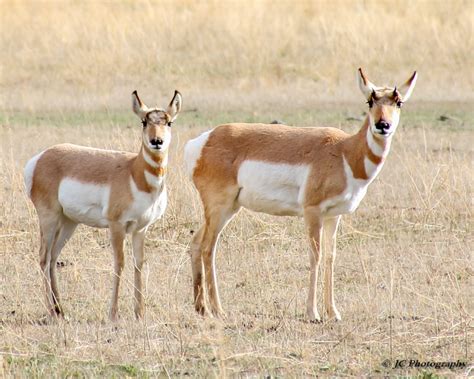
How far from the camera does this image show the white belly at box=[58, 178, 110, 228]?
301 inches

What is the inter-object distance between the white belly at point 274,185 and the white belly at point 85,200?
0.98m

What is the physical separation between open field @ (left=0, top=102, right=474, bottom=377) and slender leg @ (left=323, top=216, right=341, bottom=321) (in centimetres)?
12

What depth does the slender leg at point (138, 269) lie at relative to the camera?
7.52 meters

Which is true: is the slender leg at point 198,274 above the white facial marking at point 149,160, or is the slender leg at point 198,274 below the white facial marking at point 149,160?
below

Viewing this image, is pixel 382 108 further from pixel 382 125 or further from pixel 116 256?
pixel 116 256

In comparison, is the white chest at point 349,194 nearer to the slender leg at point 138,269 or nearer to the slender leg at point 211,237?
the slender leg at point 211,237

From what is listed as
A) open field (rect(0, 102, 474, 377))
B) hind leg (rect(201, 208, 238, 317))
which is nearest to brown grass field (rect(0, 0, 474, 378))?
open field (rect(0, 102, 474, 377))

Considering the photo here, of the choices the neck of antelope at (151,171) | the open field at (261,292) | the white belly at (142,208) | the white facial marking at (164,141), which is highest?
the white facial marking at (164,141)

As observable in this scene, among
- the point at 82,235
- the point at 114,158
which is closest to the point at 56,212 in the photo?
the point at 114,158

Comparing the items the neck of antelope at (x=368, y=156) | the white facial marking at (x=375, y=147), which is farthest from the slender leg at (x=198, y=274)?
the white facial marking at (x=375, y=147)

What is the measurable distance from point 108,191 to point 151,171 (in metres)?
0.34

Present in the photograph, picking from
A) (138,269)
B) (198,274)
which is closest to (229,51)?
(198,274)

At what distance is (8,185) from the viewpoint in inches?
439

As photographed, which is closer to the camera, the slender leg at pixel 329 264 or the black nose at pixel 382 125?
the black nose at pixel 382 125
